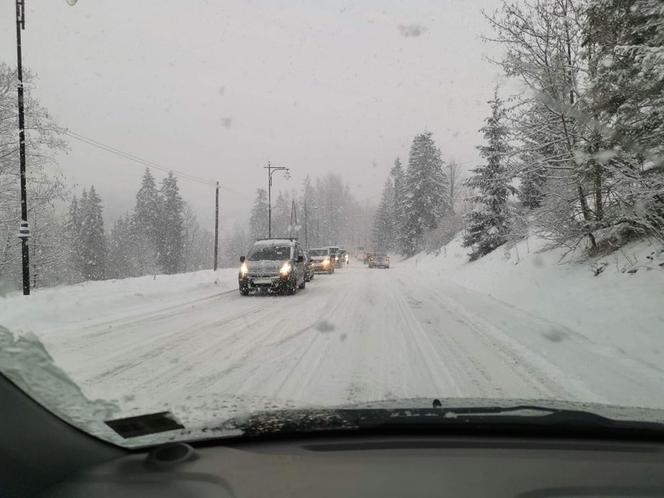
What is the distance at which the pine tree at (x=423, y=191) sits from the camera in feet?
202

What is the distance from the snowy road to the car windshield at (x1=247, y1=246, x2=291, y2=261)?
696cm

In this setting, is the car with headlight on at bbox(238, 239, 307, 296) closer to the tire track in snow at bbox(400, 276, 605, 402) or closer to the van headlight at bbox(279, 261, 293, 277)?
the van headlight at bbox(279, 261, 293, 277)

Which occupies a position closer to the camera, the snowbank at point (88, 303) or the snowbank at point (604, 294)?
the snowbank at point (604, 294)

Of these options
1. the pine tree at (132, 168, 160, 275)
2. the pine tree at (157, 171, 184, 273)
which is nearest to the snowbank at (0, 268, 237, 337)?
the pine tree at (157, 171, 184, 273)

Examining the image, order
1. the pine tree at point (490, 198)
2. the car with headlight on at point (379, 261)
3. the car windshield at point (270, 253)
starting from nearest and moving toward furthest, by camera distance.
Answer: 1. the car windshield at point (270, 253)
2. the pine tree at point (490, 198)
3. the car with headlight on at point (379, 261)

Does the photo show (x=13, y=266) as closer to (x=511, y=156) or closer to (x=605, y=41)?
(x=511, y=156)

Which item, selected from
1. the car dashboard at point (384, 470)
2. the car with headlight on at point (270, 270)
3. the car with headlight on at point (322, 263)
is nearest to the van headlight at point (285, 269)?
the car with headlight on at point (270, 270)

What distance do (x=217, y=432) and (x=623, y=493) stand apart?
71.8 inches

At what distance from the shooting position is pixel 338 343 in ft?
28.3

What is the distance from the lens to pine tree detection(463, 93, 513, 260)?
32.4 m

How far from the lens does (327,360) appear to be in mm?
7289

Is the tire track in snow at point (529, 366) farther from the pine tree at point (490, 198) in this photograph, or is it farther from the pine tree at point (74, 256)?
the pine tree at point (74, 256)

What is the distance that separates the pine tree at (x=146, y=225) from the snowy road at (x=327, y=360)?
61946 millimetres

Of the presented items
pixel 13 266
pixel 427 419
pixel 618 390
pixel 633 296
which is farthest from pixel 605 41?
pixel 13 266
